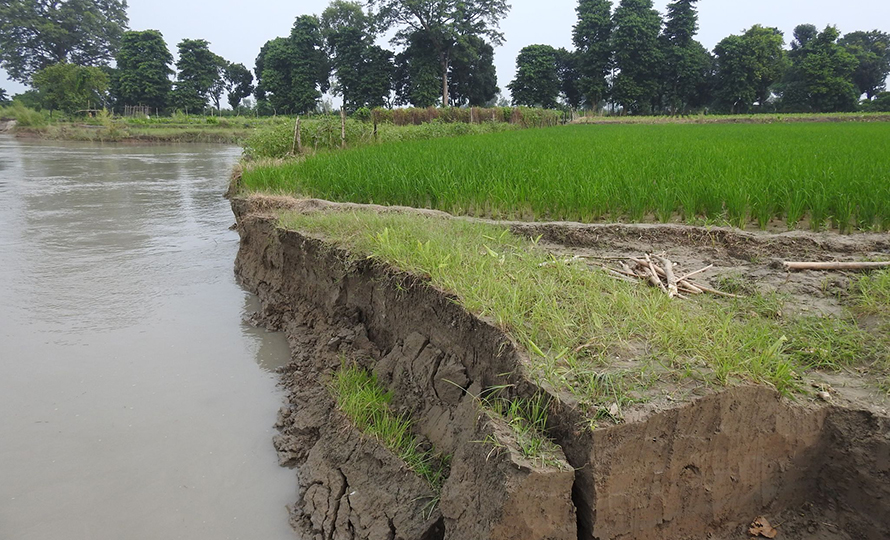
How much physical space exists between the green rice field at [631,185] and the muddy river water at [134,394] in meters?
1.61

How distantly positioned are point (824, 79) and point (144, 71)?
4114 cm

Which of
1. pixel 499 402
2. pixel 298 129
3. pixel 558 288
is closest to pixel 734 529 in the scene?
pixel 499 402

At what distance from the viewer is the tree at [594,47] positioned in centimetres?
3375

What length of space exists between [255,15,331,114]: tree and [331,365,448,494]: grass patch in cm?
3655

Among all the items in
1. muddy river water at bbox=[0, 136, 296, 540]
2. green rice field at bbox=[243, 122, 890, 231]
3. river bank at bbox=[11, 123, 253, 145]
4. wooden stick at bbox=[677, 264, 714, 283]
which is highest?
river bank at bbox=[11, 123, 253, 145]

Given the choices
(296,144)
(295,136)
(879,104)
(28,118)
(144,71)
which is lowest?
(296,144)

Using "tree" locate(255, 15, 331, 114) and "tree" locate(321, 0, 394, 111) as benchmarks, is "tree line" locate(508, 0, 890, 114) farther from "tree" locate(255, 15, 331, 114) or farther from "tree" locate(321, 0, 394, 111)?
"tree" locate(255, 15, 331, 114)

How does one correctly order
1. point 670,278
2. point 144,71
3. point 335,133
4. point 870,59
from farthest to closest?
point 144,71 < point 870,59 < point 335,133 < point 670,278

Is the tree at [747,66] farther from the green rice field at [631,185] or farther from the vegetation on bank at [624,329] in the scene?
the vegetation on bank at [624,329]

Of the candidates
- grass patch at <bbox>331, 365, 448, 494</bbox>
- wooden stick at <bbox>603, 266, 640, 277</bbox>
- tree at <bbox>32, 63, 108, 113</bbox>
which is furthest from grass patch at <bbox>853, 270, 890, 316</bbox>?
tree at <bbox>32, 63, 108, 113</bbox>

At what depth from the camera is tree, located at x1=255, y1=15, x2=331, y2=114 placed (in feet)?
122

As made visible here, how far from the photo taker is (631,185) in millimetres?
4133

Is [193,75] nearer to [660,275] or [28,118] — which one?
[28,118]

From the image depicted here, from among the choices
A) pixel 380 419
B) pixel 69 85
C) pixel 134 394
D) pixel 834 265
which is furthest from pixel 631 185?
Result: pixel 69 85
